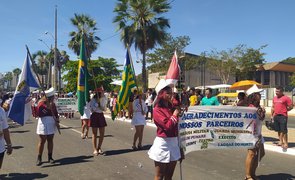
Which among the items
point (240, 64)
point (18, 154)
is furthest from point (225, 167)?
point (240, 64)

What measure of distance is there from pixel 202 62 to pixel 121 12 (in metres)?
21.9

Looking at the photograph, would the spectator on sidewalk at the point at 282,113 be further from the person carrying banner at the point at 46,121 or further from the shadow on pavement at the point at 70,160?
the person carrying banner at the point at 46,121

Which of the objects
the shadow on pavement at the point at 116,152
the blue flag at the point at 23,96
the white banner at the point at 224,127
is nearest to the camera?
the white banner at the point at 224,127

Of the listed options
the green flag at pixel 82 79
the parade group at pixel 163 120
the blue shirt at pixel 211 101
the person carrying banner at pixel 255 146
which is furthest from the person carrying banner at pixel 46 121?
the blue shirt at pixel 211 101

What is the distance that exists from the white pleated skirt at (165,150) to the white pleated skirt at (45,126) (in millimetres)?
4089

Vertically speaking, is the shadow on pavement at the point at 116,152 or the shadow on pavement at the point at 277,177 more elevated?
the shadow on pavement at the point at 116,152

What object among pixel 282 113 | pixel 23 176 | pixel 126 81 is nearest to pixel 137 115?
pixel 126 81

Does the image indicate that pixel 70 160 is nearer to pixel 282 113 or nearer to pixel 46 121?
pixel 46 121

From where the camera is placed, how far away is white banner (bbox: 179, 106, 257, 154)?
20.9 feet

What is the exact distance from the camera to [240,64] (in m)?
45.3

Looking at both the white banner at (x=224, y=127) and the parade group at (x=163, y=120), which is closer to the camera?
the parade group at (x=163, y=120)

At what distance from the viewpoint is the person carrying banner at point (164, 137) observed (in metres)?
4.62

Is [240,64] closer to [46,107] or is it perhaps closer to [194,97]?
[194,97]

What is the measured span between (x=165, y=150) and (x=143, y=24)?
23646 mm
